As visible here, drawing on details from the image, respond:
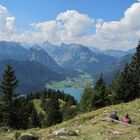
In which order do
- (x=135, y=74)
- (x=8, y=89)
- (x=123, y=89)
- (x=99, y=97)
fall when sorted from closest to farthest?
(x=8, y=89)
(x=123, y=89)
(x=99, y=97)
(x=135, y=74)

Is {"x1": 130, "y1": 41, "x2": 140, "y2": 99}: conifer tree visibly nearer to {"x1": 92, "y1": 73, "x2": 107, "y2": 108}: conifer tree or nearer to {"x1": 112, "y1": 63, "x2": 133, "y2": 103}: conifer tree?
{"x1": 112, "y1": 63, "x2": 133, "y2": 103}: conifer tree

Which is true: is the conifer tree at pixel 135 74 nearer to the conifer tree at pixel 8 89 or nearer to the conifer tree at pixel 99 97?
the conifer tree at pixel 99 97

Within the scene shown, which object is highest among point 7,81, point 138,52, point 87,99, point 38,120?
point 138,52

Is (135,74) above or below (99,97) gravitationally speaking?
above

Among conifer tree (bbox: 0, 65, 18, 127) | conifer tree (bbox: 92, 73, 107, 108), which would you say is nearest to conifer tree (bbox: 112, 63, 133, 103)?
conifer tree (bbox: 92, 73, 107, 108)

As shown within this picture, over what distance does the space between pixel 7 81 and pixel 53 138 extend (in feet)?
158

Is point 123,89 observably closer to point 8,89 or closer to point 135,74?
point 135,74

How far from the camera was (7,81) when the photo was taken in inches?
2616

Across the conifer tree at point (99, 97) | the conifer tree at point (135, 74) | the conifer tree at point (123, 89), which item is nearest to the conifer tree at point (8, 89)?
the conifer tree at point (99, 97)

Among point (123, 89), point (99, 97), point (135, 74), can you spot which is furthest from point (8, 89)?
point (135, 74)

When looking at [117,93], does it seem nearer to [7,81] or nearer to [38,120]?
[7,81]

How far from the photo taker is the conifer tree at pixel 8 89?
218 ft

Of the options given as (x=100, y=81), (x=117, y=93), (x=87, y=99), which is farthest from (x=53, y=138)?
(x=87, y=99)

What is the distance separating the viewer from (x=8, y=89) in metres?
66.7
